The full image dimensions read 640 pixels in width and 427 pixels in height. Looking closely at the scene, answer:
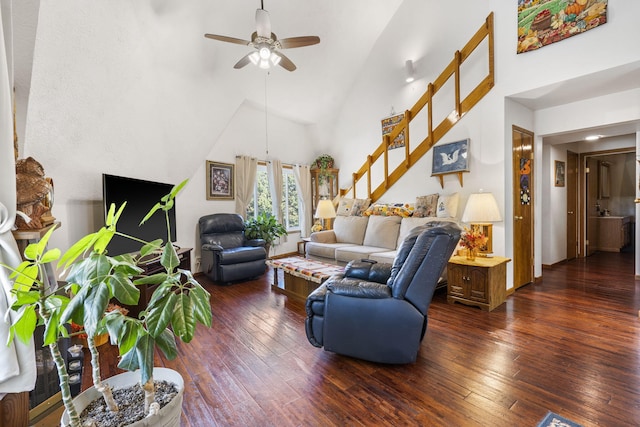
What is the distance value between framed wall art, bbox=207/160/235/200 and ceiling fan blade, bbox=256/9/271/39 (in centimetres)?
264

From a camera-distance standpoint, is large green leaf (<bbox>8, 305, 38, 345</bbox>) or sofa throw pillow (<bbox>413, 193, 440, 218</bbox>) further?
sofa throw pillow (<bbox>413, 193, 440, 218</bbox>)

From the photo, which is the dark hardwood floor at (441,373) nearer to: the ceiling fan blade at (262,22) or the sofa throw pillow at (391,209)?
the sofa throw pillow at (391,209)

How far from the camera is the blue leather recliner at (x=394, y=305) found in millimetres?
1936

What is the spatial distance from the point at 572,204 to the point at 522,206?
2703mm

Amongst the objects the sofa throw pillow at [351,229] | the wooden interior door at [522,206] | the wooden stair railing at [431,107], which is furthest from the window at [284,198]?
the wooden interior door at [522,206]

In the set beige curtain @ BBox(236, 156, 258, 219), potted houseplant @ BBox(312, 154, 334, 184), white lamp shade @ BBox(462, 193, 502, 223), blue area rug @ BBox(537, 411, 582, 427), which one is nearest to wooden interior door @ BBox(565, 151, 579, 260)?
white lamp shade @ BBox(462, 193, 502, 223)

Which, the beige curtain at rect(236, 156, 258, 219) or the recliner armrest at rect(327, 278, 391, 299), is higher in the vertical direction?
the beige curtain at rect(236, 156, 258, 219)

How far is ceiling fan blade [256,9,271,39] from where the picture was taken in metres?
2.82

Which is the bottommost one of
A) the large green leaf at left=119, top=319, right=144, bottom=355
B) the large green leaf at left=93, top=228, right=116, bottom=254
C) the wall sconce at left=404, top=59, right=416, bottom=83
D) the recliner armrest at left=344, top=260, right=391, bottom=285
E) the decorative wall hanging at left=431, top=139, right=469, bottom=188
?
the recliner armrest at left=344, top=260, right=391, bottom=285

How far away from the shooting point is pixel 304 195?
6.61m

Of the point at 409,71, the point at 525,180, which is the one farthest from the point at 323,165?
the point at 525,180

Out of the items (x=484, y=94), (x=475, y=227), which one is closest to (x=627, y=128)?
(x=484, y=94)

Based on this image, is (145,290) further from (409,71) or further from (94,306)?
(409,71)

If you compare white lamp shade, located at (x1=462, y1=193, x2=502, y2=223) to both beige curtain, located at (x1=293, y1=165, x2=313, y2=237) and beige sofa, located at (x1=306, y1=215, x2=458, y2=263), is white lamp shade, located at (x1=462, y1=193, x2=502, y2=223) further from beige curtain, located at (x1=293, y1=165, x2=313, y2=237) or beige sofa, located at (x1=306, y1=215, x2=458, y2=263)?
beige curtain, located at (x1=293, y1=165, x2=313, y2=237)
